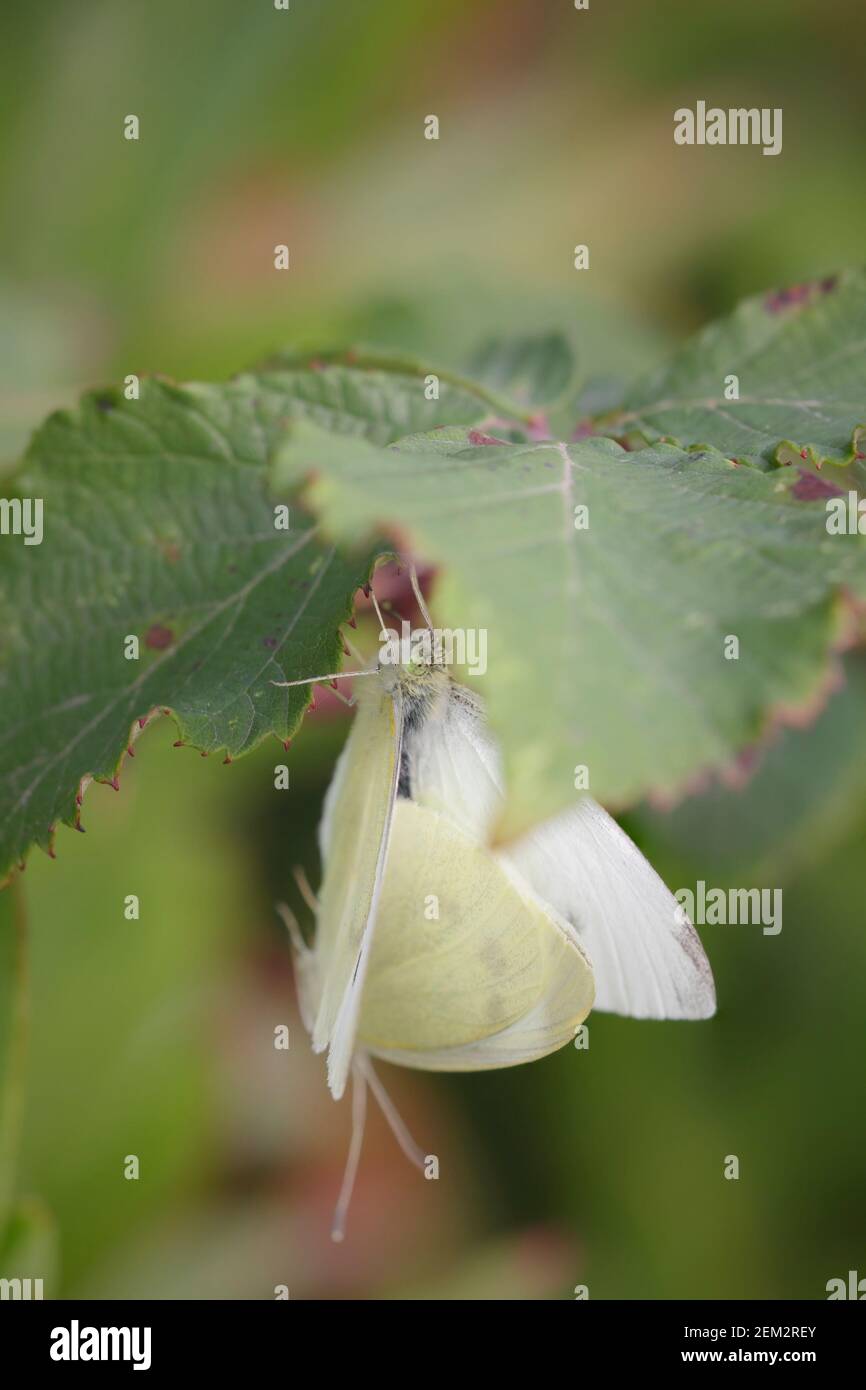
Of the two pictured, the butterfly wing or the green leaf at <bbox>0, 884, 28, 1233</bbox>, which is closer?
the butterfly wing

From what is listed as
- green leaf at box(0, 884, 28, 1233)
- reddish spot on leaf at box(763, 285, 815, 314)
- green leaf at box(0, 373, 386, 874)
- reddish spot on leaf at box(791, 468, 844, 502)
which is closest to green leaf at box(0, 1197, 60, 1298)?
green leaf at box(0, 884, 28, 1233)

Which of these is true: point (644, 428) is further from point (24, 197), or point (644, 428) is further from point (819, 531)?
point (24, 197)

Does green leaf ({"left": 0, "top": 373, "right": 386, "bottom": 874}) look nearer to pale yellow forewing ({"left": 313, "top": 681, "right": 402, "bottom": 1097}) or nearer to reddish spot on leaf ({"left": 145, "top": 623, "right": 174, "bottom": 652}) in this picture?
reddish spot on leaf ({"left": 145, "top": 623, "right": 174, "bottom": 652})

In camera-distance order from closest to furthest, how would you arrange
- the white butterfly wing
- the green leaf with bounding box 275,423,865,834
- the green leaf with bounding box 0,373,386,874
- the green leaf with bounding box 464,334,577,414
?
1. the green leaf with bounding box 275,423,865,834
2. the green leaf with bounding box 0,373,386,874
3. the white butterfly wing
4. the green leaf with bounding box 464,334,577,414
